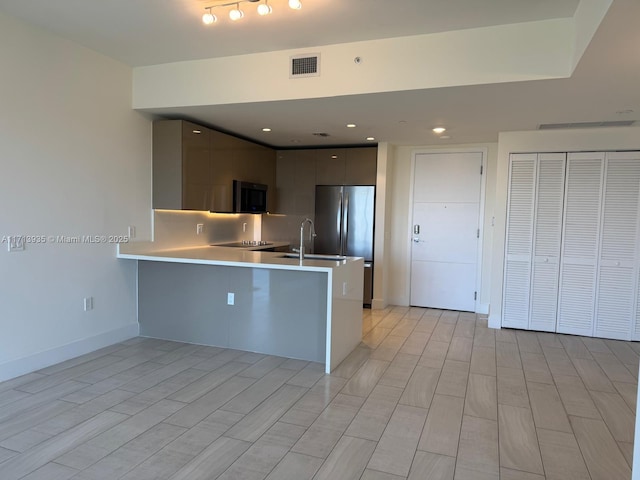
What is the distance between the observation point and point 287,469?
2.17 metres

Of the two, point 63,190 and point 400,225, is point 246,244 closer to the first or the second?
point 400,225

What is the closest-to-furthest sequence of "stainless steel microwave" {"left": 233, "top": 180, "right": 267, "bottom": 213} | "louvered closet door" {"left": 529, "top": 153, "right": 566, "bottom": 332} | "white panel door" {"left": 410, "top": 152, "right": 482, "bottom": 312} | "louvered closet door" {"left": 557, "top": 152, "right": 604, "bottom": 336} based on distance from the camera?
"louvered closet door" {"left": 557, "top": 152, "right": 604, "bottom": 336} → "louvered closet door" {"left": 529, "top": 153, "right": 566, "bottom": 332} → "stainless steel microwave" {"left": 233, "top": 180, "right": 267, "bottom": 213} → "white panel door" {"left": 410, "top": 152, "right": 482, "bottom": 312}

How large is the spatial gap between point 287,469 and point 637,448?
152cm

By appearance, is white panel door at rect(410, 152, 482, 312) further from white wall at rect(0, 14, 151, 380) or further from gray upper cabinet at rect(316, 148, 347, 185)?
white wall at rect(0, 14, 151, 380)

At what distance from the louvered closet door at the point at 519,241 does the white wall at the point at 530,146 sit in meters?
0.07

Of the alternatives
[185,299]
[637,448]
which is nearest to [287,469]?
[637,448]

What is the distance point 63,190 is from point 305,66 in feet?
7.45

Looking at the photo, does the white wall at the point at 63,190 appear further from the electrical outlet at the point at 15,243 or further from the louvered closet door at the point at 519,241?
the louvered closet door at the point at 519,241

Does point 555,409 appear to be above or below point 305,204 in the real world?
below

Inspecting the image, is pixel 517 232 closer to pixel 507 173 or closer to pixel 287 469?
pixel 507 173

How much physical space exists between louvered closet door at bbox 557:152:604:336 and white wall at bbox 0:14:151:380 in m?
4.67

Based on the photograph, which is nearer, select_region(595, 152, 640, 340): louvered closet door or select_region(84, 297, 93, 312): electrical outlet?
select_region(84, 297, 93, 312): electrical outlet

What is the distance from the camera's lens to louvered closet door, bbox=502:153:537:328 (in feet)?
16.2

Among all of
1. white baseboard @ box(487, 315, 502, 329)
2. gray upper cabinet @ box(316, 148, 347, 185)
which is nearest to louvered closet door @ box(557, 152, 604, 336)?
white baseboard @ box(487, 315, 502, 329)
